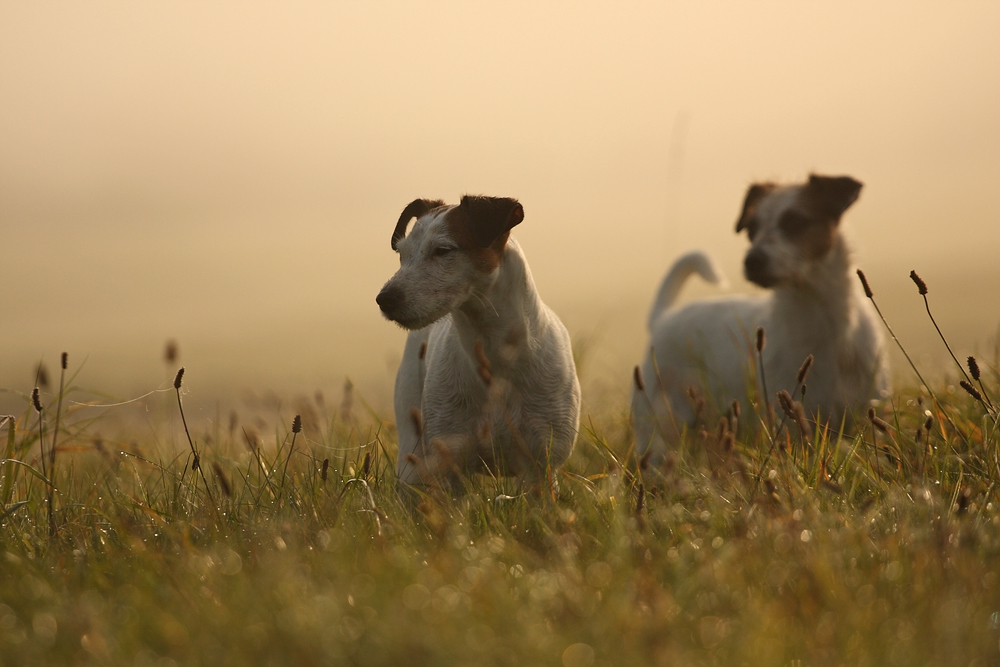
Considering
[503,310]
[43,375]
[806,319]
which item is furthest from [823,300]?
[43,375]

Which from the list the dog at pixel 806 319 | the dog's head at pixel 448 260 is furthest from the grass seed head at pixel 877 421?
the dog at pixel 806 319

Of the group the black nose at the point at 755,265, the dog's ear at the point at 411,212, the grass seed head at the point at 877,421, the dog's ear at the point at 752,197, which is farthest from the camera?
the dog's ear at the point at 752,197

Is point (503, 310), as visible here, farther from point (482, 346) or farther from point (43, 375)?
point (43, 375)

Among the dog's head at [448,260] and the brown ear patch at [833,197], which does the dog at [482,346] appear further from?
the brown ear patch at [833,197]

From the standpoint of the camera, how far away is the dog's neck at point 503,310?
146 inches

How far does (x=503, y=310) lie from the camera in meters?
3.73

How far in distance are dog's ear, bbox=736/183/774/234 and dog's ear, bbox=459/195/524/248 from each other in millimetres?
2596

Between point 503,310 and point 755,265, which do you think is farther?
point 755,265

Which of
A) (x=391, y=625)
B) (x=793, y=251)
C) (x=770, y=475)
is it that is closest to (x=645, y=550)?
(x=770, y=475)

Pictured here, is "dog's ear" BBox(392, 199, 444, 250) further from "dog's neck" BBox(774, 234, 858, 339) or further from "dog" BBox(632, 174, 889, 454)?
"dog's neck" BBox(774, 234, 858, 339)

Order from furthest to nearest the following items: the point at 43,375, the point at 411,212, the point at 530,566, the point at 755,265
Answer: the point at 755,265, the point at 411,212, the point at 43,375, the point at 530,566

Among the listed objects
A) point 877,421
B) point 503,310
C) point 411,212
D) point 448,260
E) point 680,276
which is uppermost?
point 411,212

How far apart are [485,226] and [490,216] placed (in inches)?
2.1

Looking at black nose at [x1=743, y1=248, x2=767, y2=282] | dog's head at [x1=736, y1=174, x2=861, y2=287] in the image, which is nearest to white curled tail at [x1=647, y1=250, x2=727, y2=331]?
dog's head at [x1=736, y1=174, x2=861, y2=287]
